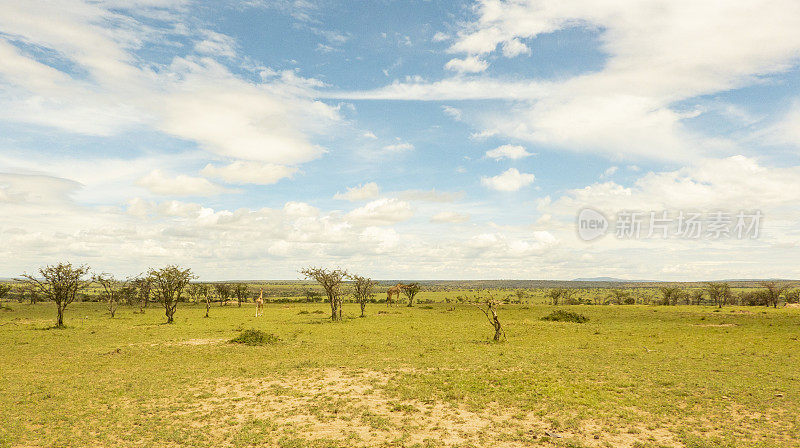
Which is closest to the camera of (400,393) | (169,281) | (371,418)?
(371,418)

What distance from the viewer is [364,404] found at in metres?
19.8

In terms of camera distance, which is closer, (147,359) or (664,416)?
(664,416)

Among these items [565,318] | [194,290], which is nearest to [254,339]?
[565,318]

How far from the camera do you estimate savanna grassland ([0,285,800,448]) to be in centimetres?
1612

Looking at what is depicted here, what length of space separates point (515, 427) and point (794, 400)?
14.5 meters

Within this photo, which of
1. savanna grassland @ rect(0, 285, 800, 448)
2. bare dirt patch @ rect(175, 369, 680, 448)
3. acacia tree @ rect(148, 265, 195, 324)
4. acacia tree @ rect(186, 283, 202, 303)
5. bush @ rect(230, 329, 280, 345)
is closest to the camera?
bare dirt patch @ rect(175, 369, 680, 448)

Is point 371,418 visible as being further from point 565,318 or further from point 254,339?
point 565,318

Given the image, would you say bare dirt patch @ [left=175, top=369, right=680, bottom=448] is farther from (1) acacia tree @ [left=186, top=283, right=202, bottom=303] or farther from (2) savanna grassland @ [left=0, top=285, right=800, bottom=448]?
(1) acacia tree @ [left=186, top=283, right=202, bottom=303]

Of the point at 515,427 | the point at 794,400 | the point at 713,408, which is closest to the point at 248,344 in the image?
the point at 515,427

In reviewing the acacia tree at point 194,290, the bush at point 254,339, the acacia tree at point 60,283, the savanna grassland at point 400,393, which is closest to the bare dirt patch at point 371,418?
the savanna grassland at point 400,393

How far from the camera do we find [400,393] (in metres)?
21.3

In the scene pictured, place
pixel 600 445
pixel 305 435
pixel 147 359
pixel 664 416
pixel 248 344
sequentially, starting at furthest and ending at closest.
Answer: pixel 248 344, pixel 147 359, pixel 664 416, pixel 305 435, pixel 600 445

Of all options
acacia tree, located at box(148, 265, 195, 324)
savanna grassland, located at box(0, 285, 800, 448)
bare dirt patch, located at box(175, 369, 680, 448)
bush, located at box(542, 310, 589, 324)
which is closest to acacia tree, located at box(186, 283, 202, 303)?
acacia tree, located at box(148, 265, 195, 324)

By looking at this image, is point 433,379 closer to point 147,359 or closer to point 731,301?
point 147,359
